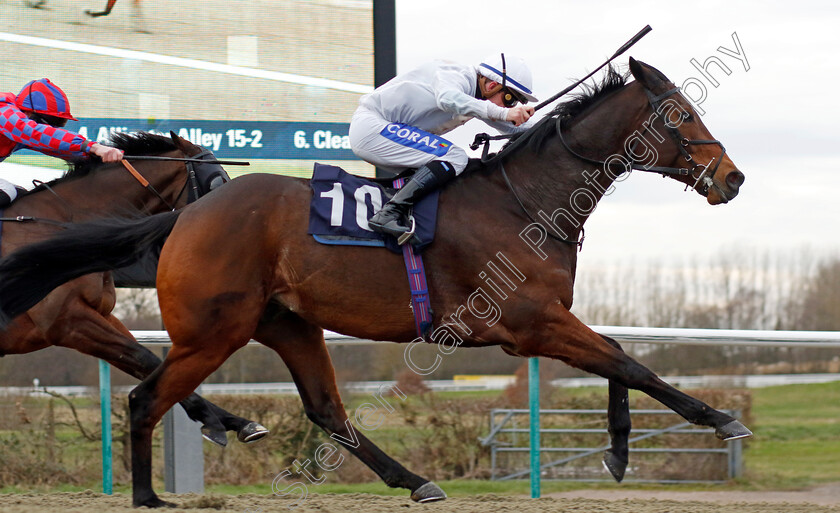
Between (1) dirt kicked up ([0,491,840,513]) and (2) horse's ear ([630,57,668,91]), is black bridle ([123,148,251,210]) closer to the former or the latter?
(1) dirt kicked up ([0,491,840,513])

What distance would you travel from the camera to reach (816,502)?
4215 millimetres

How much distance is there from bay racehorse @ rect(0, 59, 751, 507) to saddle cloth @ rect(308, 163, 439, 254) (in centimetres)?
4

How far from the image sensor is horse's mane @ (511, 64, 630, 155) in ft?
12.3

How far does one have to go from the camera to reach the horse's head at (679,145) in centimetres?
358

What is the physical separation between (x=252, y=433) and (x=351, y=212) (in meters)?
1.10

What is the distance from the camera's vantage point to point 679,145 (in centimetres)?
361

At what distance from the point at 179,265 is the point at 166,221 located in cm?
29

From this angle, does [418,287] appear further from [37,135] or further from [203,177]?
[37,135]

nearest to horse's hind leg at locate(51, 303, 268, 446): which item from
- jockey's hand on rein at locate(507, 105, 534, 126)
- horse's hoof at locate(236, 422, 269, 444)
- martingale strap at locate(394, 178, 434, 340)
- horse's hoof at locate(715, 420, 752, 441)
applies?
horse's hoof at locate(236, 422, 269, 444)

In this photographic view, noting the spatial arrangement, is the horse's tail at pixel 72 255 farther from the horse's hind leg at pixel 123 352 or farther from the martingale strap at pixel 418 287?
the martingale strap at pixel 418 287

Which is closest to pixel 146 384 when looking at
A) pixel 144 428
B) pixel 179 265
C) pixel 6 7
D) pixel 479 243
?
pixel 144 428

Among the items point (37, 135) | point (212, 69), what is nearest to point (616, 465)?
point (37, 135)

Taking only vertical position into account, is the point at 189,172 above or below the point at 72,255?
above

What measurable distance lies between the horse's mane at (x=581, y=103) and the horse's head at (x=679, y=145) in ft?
0.37
